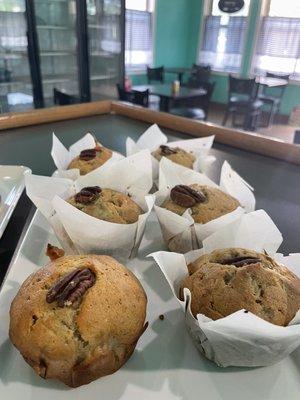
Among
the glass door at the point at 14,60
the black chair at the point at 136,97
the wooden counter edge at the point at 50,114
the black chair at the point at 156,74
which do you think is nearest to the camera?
the wooden counter edge at the point at 50,114

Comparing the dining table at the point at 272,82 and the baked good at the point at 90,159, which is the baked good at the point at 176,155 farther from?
the dining table at the point at 272,82

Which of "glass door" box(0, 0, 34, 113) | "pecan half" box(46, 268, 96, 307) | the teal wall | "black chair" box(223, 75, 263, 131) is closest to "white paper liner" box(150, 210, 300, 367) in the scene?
"pecan half" box(46, 268, 96, 307)

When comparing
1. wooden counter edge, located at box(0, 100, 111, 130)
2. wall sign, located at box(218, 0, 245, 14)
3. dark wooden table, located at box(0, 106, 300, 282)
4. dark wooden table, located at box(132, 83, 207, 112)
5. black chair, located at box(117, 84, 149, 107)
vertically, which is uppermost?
wall sign, located at box(218, 0, 245, 14)

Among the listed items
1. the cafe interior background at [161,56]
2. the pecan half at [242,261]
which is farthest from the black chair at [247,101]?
the pecan half at [242,261]

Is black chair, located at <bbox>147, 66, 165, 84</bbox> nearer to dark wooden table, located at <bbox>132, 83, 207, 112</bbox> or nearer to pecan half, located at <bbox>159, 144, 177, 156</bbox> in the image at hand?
dark wooden table, located at <bbox>132, 83, 207, 112</bbox>

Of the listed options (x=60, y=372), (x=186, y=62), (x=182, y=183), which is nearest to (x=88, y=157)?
(x=182, y=183)

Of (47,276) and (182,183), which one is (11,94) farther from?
(47,276)
